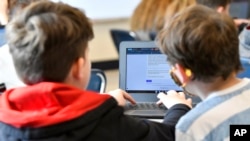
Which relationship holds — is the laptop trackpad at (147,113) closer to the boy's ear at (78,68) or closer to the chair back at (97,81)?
the boy's ear at (78,68)

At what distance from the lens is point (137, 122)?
1.14 metres

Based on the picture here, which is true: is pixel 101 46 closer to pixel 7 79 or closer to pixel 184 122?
pixel 7 79

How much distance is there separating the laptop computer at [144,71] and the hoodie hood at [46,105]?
690 millimetres

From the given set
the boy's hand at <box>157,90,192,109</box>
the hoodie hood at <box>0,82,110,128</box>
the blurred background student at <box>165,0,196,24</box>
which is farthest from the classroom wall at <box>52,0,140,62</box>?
the hoodie hood at <box>0,82,110,128</box>

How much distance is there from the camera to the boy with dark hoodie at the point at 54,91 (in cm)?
101

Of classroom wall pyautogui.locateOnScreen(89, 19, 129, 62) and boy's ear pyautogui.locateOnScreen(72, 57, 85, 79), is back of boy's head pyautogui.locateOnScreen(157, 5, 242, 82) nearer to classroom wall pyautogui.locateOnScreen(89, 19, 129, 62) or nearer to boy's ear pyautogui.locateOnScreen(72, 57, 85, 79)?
boy's ear pyautogui.locateOnScreen(72, 57, 85, 79)

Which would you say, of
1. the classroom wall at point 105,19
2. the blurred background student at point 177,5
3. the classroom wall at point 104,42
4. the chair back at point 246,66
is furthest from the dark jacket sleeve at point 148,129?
the classroom wall at point 104,42

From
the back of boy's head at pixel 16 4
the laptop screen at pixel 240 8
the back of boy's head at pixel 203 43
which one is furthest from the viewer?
the laptop screen at pixel 240 8

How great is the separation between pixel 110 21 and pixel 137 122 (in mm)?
3042

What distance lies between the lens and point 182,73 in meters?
1.22

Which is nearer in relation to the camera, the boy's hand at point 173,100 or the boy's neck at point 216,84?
the boy's neck at point 216,84

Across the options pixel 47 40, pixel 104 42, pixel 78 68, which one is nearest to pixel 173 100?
pixel 78 68

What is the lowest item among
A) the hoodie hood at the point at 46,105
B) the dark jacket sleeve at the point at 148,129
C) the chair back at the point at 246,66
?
the dark jacket sleeve at the point at 148,129

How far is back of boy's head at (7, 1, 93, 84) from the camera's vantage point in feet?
3.37
